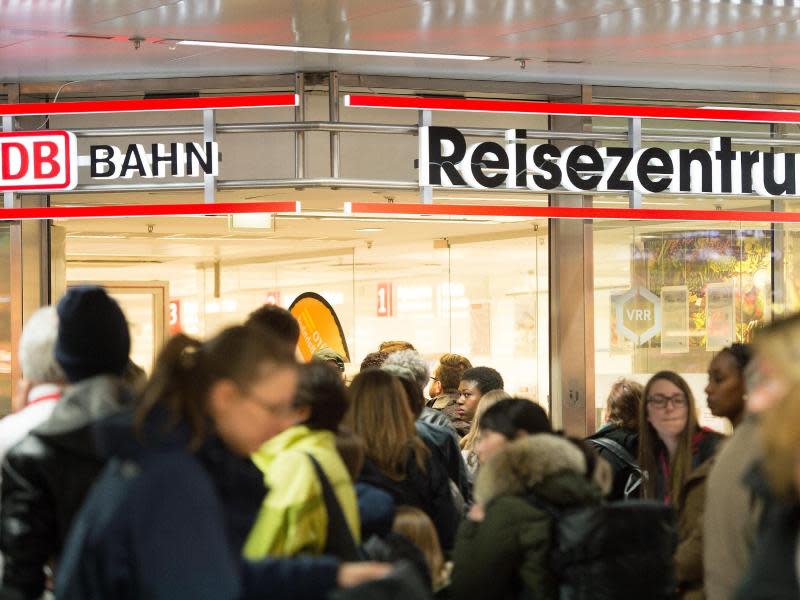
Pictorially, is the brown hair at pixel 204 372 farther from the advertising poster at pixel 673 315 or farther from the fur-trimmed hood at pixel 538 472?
the advertising poster at pixel 673 315

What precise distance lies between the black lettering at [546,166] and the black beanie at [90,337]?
5080 millimetres

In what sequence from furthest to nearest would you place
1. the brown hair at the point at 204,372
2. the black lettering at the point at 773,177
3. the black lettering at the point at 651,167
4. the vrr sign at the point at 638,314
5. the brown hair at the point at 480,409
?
the vrr sign at the point at 638,314 < the black lettering at the point at 773,177 < the black lettering at the point at 651,167 < the brown hair at the point at 480,409 < the brown hair at the point at 204,372

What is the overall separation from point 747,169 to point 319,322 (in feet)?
14.9

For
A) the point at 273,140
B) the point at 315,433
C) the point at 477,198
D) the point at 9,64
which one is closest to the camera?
the point at 315,433

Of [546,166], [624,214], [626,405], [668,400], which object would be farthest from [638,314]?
[668,400]

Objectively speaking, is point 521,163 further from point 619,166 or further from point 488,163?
point 619,166

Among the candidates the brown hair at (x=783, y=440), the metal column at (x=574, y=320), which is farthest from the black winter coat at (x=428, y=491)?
the metal column at (x=574, y=320)

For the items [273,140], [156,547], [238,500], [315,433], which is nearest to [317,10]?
[273,140]

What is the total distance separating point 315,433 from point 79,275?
25.4 feet

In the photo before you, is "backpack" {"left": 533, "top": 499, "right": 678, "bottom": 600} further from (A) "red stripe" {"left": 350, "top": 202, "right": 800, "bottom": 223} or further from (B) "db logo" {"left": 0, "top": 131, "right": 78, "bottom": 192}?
(B) "db logo" {"left": 0, "top": 131, "right": 78, "bottom": 192}

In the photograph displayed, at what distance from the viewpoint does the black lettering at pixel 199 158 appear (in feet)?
26.2

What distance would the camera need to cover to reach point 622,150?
8.41 m

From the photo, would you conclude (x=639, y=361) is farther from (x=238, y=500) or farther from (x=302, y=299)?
(x=238, y=500)

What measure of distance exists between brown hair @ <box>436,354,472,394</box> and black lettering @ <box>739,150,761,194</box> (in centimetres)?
218
